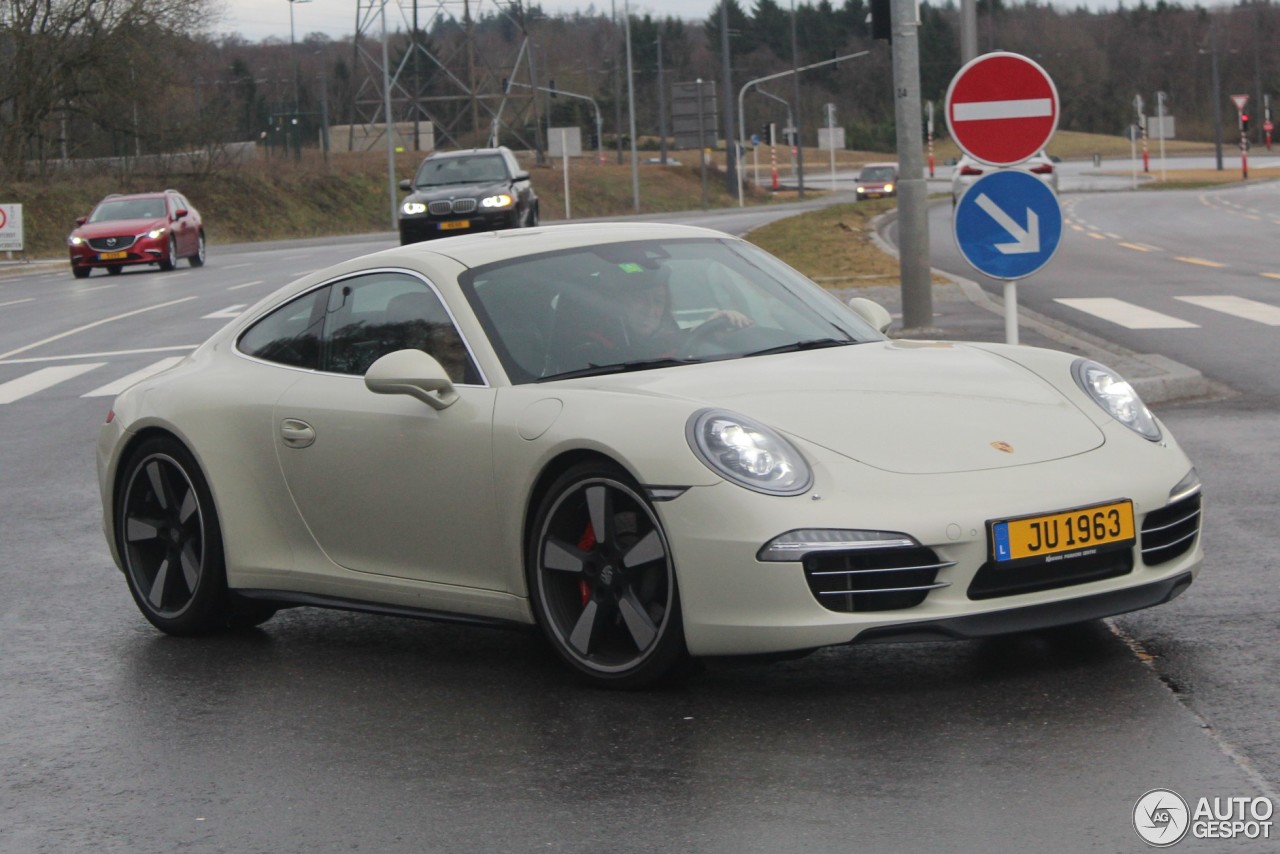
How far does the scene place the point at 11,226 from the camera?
45.7m

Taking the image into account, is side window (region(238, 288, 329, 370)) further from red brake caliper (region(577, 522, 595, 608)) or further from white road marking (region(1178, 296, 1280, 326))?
white road marking (region(1178, 296, 1280, 326))

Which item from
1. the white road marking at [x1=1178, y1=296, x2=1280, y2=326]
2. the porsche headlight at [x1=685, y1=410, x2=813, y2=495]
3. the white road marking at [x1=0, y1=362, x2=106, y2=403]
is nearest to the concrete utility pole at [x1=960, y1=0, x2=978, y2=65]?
the white road marking at [x1=1178, y1=296, x2=1280, y2=326]

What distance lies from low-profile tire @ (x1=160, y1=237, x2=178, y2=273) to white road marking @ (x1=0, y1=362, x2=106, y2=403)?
18.5 metres

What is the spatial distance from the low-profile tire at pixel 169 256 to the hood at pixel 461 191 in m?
6.74

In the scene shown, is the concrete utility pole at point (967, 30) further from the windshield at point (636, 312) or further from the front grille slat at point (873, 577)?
the front grille slat at point (873, 577)

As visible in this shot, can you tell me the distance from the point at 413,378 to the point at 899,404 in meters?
1.43

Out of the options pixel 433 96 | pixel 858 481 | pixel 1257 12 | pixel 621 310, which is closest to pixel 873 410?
pixel 858 481

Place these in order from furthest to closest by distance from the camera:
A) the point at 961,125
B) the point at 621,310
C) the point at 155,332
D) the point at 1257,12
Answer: the point at 1257,12 < the point at 155,332 < the point at 961,125 < the point at 621,310

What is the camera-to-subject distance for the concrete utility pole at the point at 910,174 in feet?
44.7

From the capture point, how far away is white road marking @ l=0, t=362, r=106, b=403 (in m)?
15.5

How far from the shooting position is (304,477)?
20.5 ft

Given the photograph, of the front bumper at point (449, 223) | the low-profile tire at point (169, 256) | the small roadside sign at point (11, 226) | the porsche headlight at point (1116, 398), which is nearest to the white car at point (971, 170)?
the porsche headlight at point (1116, 398)

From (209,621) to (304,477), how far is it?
0.77 metres

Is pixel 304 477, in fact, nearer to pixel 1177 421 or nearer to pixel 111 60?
pixel 1177 421
